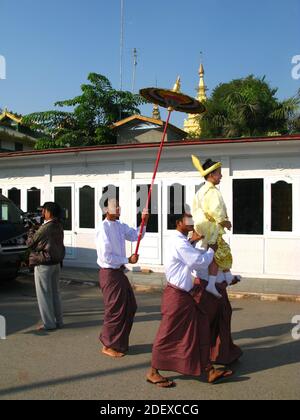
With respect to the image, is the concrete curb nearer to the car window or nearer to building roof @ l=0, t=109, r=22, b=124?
the car window

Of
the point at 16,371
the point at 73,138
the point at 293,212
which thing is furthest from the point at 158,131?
the point at 16,371

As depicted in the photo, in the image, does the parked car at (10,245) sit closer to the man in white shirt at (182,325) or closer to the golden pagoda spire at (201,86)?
the man in white shirt at (182,325)

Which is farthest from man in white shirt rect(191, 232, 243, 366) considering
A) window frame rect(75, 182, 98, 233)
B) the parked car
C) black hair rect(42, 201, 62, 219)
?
window frame rect(75, 182, 98, 233)

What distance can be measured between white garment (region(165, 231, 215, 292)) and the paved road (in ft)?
3.29

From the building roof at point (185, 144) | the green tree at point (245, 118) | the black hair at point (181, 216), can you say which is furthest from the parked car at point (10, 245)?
the green tree at point (245, 118)

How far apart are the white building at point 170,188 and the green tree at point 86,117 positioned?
27.6 feet

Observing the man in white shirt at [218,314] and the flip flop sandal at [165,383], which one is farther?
the man in white shirt at [218,314]

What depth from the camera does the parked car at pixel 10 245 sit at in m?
9.27

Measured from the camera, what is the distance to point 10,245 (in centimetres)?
944

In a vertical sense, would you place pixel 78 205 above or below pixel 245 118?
below

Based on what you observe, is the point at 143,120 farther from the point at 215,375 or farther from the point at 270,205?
the point at 215,375

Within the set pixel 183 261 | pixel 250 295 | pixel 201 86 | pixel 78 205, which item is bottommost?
pixel 250 295

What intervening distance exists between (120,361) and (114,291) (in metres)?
Result: 0.79

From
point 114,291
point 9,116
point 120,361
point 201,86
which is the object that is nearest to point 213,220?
point 114,291
